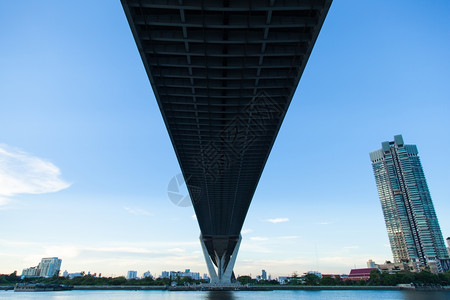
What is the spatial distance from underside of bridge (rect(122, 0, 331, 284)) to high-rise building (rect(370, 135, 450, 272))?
5360 inches

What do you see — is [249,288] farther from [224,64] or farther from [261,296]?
[224,64]

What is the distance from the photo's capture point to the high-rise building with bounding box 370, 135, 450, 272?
432 feet

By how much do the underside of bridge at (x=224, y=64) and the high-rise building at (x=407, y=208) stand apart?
13614 centimetres

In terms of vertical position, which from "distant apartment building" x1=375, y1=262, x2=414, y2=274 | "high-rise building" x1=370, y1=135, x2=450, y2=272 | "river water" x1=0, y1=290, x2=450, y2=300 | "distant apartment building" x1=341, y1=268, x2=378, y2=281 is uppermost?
"high-rise building" x1=370, y1=135, x2=450, y2=272

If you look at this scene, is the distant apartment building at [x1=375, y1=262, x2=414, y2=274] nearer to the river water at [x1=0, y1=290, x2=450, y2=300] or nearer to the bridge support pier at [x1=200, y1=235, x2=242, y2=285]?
the river water at [x1=0, y1=290, x2=450, y2=300]

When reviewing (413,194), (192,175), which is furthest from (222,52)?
(413,194)

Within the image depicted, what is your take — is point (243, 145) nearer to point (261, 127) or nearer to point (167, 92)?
point (261, 127)

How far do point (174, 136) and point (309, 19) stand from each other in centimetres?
1494

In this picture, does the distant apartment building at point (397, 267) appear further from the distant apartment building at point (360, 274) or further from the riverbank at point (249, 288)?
the riverbank at point (249, 288)

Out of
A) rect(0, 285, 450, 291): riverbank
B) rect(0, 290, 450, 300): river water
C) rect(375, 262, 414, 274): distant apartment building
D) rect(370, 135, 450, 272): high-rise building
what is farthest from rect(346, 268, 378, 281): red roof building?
rect(0, 290, 450, 300): river water

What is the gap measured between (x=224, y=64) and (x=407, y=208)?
6357 inches

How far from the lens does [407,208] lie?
145750 mm

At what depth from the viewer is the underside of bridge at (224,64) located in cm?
1337

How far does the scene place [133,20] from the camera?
13148 millimetres
